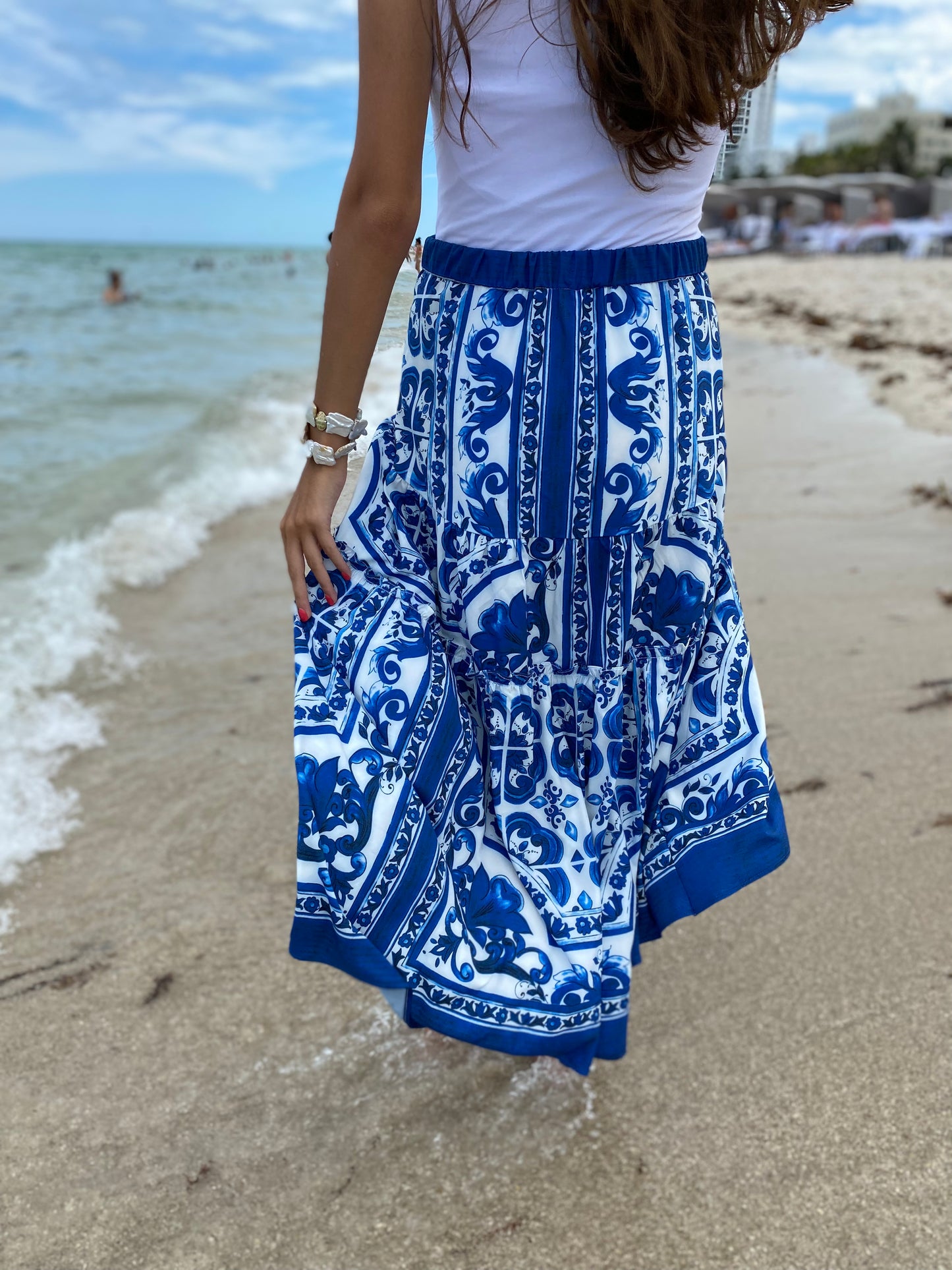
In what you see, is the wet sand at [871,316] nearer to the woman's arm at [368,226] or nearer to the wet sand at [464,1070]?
the wet sand at [464,1070]

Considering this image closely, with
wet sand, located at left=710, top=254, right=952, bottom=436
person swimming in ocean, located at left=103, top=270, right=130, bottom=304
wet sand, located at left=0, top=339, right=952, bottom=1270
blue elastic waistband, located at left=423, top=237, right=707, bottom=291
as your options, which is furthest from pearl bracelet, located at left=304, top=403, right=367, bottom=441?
person swimming in ocean, located at left=103, top=270, right=130, bottom=304

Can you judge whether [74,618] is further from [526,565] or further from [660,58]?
[660,58]

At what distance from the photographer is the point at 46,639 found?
11.7ft

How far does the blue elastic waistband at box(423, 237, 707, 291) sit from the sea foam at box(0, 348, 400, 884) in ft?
0.92

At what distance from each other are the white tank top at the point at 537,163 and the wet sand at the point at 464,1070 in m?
1.25

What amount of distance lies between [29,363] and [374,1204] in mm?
12408

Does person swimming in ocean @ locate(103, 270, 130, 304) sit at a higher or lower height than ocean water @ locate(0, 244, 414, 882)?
higher

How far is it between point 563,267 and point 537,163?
0.12m

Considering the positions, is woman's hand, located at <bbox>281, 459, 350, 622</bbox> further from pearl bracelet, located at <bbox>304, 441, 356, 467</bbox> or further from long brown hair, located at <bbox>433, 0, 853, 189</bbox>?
long brown hair, located at <bbox>433, 0, 853, 189</bbox>

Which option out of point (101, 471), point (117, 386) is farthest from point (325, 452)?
point (117, 386)

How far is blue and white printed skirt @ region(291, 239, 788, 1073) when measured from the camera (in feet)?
4.15

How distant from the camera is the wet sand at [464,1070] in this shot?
1.37 m

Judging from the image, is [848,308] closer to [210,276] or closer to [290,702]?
[290,702]

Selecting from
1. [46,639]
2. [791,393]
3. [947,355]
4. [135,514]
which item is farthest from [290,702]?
[947,355]
